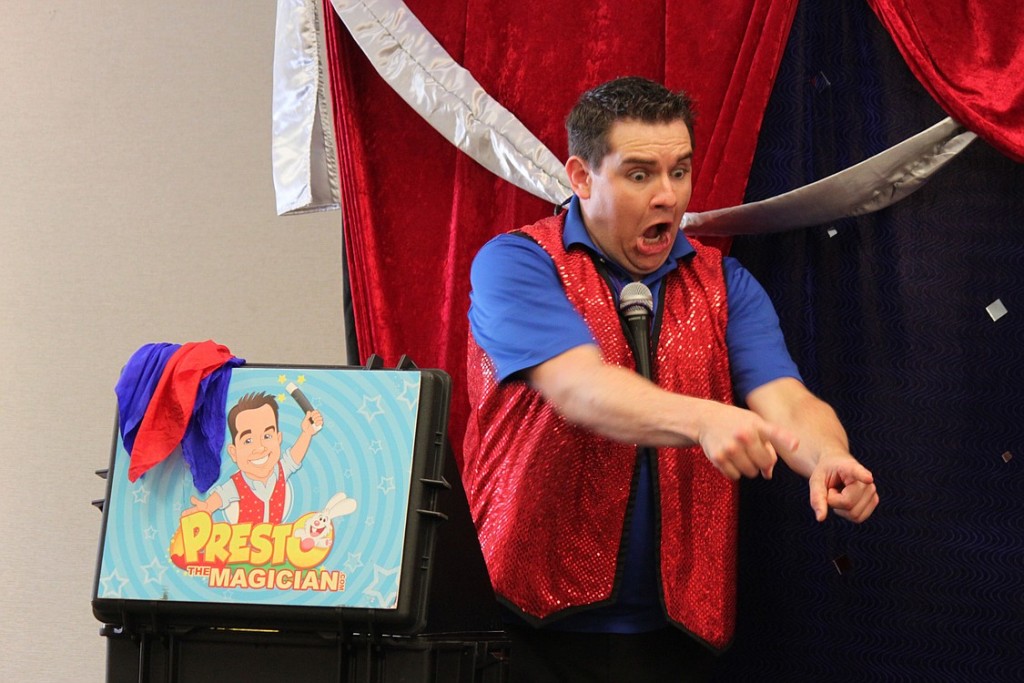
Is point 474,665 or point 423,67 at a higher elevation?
point 423,67

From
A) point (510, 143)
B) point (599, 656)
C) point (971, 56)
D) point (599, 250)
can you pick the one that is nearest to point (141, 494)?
point (599, 656)

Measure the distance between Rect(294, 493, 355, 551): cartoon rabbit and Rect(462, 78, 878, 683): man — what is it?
0.43 m

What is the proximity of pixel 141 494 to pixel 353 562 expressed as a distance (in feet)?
1.02

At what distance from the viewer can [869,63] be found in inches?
89.8

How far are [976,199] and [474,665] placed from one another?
1363mm

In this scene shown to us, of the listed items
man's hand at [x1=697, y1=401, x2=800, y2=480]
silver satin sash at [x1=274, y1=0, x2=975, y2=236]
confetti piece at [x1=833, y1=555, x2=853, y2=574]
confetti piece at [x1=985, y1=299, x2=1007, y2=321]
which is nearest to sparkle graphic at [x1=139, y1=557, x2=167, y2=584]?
man's hand at [x1=697, y1=401, x2=800, y2=480]

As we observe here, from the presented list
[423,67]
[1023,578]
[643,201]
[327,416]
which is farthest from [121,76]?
[1023,578]

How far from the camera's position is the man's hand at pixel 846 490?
1.62 meters

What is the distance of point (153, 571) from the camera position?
1458mm

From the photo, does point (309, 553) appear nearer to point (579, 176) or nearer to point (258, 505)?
point (258, 505)

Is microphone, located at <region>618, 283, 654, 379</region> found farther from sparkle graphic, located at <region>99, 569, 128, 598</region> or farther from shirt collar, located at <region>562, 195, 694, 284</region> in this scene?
sparkle graphic, located at <region>99, 569, 128, 598</region>

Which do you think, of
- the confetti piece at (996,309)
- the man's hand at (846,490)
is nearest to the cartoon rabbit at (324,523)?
the man's hand at (846,490)

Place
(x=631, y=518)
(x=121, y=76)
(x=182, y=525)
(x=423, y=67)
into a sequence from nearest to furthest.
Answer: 1. (x=182, y=525)
2. (x=631, y=518)
3. (x=423, y=67)
4. (x=121, y=76)

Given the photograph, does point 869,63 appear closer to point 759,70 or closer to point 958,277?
point 759,70
